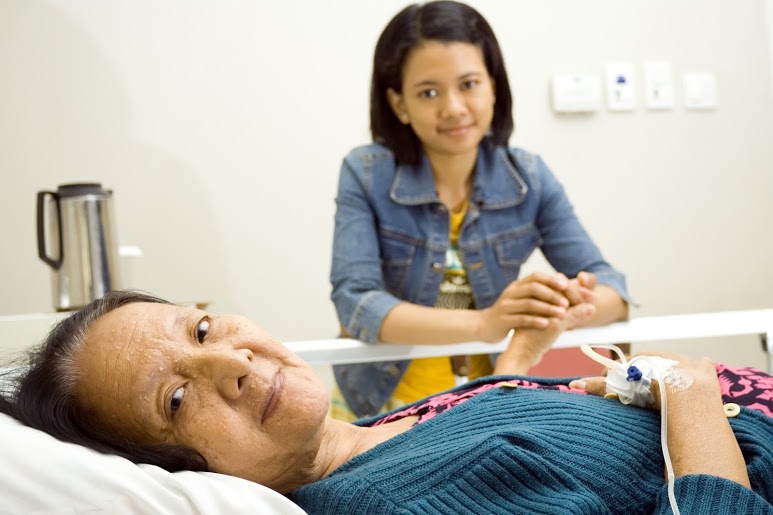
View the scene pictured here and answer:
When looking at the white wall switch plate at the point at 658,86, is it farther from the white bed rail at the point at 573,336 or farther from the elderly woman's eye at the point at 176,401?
the elderly woman's eye at the point at 176,401

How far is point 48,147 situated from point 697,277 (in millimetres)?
2197

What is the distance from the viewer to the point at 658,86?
2.81 meters

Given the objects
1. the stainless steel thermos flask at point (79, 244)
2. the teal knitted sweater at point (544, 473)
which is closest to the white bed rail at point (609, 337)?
the teal knitted sweater at point (544, 473)

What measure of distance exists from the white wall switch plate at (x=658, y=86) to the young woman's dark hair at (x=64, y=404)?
7.23 feet

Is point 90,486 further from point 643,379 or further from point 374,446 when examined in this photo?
point 643,379

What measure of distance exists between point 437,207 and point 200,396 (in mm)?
968

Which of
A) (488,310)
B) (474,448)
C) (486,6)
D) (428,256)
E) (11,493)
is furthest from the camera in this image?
(486,6)

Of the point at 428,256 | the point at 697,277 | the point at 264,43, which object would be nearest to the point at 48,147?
the point at 264,43

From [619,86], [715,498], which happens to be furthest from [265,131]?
[715,498]

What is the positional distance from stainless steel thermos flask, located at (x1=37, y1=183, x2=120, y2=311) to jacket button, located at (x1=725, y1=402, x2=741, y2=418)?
154 cm

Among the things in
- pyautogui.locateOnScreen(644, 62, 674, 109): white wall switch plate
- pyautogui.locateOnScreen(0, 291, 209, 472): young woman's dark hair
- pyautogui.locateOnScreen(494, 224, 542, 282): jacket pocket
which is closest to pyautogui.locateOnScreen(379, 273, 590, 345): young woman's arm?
pyautogui.locateOnScreen(494, 224, 542, 282): jacket pocket

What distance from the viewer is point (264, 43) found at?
2.61 meters

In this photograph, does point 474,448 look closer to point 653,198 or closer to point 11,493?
point 11,493

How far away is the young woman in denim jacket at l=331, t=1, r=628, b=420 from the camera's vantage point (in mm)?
1812
